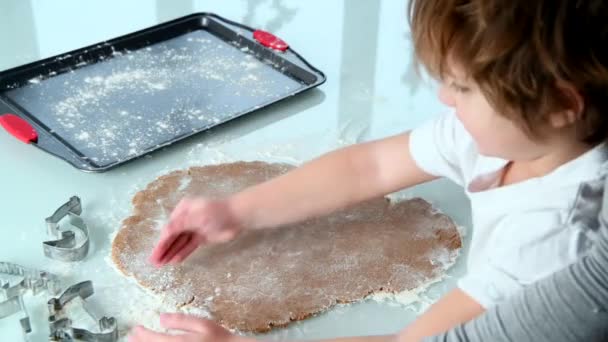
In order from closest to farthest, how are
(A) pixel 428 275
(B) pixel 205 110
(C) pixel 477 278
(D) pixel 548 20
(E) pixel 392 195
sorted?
(D) pixel 548 20 < (C) pixel 477 278 < (A) pixel 428 275 < (E) pixel 392 195 < (B) pixel 205 110

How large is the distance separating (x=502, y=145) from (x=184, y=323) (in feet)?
1.07

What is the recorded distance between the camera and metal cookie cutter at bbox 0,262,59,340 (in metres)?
0.78

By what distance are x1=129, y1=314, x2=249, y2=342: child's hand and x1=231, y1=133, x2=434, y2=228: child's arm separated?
0.15m

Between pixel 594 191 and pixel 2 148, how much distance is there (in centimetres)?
69

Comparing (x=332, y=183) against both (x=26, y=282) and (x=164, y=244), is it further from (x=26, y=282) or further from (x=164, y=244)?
(x=26, y=282)

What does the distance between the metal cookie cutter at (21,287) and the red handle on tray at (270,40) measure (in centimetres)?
50

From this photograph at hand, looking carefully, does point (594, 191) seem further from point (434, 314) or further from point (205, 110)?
point (205, 110)

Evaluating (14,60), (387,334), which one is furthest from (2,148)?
(387,334)

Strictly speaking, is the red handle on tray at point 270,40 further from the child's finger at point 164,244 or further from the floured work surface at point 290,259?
the child's finger at point 164,244

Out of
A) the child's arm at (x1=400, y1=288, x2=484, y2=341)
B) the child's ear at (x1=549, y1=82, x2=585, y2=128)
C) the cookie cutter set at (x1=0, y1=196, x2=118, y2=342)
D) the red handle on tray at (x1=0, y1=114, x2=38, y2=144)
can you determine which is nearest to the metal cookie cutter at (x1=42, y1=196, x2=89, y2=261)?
the cookie cutter set at (x1=0, y1=196, x2=118, y2=342)

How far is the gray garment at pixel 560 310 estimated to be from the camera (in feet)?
1.80

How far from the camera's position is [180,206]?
0.86 metres

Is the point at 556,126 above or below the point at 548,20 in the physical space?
below

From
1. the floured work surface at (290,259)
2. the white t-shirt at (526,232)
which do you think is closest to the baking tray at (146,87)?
the floured work surface at (290,259)
